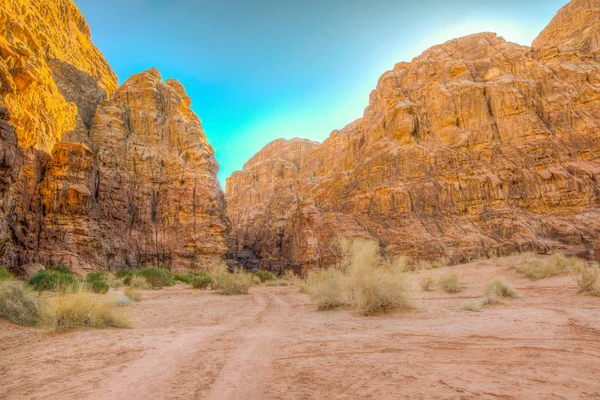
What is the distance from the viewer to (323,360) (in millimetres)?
3701

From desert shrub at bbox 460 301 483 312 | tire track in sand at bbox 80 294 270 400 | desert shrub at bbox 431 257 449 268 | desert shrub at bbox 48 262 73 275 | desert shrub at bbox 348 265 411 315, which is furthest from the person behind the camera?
desert shrub at bbox 431 257 449 268

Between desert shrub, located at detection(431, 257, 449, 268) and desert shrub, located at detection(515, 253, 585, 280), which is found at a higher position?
desert shrub, located at detection(515, 253, 585, 280)

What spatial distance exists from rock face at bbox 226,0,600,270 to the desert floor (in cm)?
2448

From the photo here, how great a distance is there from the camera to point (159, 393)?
2770 millimetres

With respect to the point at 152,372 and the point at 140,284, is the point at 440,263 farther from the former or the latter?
the point at 152,372

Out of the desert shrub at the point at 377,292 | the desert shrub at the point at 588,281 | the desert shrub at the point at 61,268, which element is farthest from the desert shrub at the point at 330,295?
the desert shrub at the point at 61,268

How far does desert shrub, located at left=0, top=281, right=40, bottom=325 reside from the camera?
6.16m

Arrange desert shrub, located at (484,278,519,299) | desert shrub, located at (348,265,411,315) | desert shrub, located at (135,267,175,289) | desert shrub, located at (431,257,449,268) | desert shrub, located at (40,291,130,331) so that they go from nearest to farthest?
desert shrub, located at (40,291,130,331)
desert shrub, located at (348,265,411,315)
desert shrub, located at (484,278,519,299)
desert shrub, located at (135,267,175,289)
desert shrub, located at (431,257,449,268)

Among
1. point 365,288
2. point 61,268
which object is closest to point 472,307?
point 365,288

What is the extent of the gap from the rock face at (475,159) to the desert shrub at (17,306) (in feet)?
91.8

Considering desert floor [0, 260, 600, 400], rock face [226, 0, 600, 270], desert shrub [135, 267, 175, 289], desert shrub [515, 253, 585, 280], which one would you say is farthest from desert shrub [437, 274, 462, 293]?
rock face [226, 0, 600, 270]

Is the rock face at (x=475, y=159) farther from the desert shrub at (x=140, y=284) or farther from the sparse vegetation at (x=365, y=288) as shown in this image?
the sparse vegetation at (x=365, y=288)

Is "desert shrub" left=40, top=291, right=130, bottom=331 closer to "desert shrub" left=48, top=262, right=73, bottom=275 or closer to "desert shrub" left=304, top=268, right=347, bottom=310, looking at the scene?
"desert shrub" left=304, top=268, right=347, bottom=310

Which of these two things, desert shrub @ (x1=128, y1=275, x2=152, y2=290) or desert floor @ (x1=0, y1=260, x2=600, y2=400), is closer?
desert floor @ (x1=0, y1=260, x2=600, y2=400)
